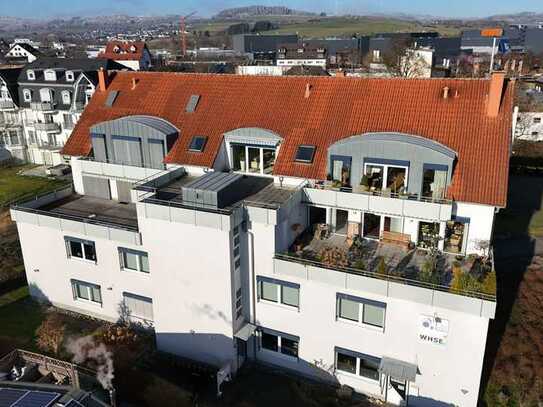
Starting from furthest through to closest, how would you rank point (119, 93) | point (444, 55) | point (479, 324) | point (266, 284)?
point (444, 55), point (119, 93), point (266, 284), point (479, 324)

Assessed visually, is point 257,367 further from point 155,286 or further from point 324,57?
point 324,57

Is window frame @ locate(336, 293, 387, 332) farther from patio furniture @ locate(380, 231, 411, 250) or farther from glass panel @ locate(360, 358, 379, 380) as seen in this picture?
patio furniture @ locate(380, 231, 411, 250)

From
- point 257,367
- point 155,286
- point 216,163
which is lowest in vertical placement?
point 257,367

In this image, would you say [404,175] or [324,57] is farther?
[324,57]

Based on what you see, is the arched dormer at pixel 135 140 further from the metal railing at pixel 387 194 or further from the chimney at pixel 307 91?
the metal railing at pixel 387 194

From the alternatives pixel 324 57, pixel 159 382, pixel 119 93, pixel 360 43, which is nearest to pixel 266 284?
pixel 159 382

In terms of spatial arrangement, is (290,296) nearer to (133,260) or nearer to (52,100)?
(133,260)

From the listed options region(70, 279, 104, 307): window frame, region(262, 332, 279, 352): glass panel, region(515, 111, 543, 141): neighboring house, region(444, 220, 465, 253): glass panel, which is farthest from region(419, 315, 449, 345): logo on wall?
region(515, 111, 543, 141): neighboring house
